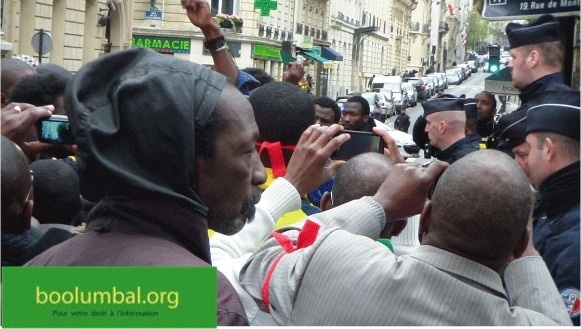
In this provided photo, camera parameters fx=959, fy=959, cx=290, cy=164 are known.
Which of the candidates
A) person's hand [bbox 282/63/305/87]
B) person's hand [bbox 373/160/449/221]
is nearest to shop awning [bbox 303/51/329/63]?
person's hand [bbox 282/63/305/87]

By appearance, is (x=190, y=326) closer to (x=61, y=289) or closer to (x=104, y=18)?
(x=61, y=289)

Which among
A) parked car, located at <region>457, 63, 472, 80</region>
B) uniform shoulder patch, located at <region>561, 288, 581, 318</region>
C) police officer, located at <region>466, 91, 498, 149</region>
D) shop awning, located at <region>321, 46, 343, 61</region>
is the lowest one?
uniform shoulder patch, located at <region>561, 288, 581, 318</region>

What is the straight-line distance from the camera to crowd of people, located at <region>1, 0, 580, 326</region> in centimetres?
203

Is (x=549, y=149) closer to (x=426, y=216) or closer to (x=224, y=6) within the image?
(x=426, y=216)

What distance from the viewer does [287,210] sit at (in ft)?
10.1

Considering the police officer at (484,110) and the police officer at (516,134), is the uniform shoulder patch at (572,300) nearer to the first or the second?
the police officer at (516,134)

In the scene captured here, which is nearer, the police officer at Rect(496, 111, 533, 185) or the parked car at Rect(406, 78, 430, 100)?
the police officer at Rect(496, 111, 533, 185)

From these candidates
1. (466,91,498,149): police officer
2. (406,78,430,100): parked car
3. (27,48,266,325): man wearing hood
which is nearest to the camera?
(27,48,266,325): man wearing hood

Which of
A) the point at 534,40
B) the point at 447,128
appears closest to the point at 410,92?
the point at 447,128

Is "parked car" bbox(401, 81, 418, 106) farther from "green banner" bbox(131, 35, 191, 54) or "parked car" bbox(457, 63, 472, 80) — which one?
"parked car" bbox(457, 63, 472, 80)

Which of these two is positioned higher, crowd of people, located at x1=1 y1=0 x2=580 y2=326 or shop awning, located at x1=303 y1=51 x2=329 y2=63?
shop awning, located at x1=303 y1=51 x2=329 y2=63

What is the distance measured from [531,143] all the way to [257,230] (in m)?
1.27

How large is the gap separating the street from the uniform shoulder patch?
25663 millimetres

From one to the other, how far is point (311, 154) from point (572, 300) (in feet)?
3.12
